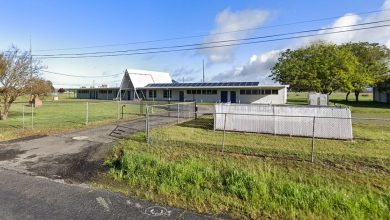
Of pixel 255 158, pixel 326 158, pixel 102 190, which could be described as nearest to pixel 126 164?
pixel 102 190

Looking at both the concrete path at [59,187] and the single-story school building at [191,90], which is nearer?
the concrete path at [59,187]

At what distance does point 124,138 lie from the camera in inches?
476

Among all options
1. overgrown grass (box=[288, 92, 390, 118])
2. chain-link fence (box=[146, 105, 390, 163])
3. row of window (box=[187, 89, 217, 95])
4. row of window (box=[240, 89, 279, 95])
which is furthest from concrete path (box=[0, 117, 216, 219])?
row of window (box=[187, 89, 217, 95])

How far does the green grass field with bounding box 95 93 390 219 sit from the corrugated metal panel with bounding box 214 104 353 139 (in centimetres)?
79

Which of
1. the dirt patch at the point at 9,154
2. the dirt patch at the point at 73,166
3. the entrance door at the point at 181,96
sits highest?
the entrance door at the point at 181,96

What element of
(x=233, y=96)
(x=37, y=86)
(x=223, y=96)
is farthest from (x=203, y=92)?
(x=37, y=86)

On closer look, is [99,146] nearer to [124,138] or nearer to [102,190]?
[124,138]

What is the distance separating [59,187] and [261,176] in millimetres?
4689

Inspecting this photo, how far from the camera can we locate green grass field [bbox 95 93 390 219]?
5.17 meters

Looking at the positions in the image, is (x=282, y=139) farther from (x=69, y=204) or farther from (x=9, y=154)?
(x=9, y=154)

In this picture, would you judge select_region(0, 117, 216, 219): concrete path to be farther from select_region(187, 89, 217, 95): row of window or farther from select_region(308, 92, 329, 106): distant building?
select_region(187, 89, 217, 95): row of window

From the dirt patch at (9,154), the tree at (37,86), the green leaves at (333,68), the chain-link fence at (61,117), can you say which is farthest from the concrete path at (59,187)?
the green leaves at (333,68)

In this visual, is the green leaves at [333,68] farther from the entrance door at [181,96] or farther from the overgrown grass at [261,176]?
the overgrown grass at [261,176]

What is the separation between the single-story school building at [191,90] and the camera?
132 feet
